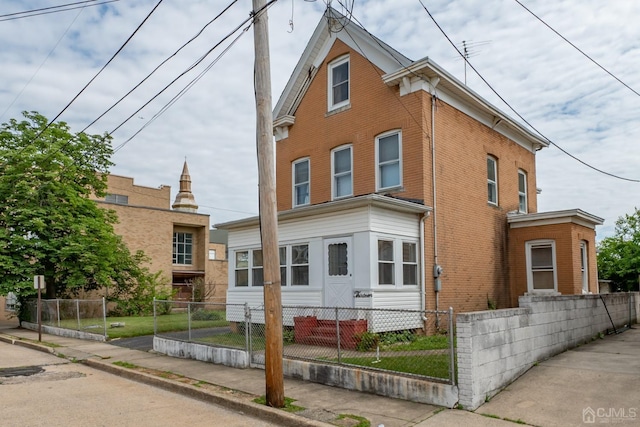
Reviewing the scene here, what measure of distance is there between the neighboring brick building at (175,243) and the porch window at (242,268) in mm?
16550

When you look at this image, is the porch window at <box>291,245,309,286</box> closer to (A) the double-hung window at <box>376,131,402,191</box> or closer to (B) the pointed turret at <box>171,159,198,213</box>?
(A) the double-hung window at <box>376,131,402,191</box>

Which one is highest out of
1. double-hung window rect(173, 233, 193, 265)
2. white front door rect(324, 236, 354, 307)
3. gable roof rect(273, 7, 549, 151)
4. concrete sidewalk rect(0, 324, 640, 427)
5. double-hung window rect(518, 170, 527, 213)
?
gable roof rect(273, 7, 549, 151)

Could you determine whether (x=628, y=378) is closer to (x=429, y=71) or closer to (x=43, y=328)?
(x=429, y=71)

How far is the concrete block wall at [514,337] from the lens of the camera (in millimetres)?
7672

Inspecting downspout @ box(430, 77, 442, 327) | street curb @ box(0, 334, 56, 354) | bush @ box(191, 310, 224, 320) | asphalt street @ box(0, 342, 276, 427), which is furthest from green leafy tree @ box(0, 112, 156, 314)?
downspout @ box(430, 77, 442, 327)

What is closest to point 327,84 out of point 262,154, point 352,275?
point 352,275

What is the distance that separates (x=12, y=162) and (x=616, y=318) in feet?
80.0

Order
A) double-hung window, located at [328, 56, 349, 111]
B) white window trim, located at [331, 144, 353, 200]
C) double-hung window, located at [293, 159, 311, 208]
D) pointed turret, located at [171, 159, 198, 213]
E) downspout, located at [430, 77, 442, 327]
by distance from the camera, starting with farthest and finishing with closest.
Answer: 1. pointed turret, located at [171, 159, 198, 213]
2. double-hung window, located at [293, 159, 311, 208]
3. double-hung window, located at [328, 56, 349, 111]
4. white window trim, located at [331, 144, 353, 200]
5. downspout, located at [430, 77, 442, 327]

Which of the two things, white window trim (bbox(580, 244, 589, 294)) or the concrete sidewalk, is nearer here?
the concrete sidewalk

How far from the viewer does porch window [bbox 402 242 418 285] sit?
1428 cm

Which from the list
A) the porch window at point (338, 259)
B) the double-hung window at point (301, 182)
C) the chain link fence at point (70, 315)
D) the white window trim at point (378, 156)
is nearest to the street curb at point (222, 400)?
the porch window at point (338, 259)

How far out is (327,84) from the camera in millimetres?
18250

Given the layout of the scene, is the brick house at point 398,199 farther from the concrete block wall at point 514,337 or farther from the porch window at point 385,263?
the concrete block wall at point 514,337

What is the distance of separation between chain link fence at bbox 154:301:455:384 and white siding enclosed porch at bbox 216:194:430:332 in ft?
0.88
